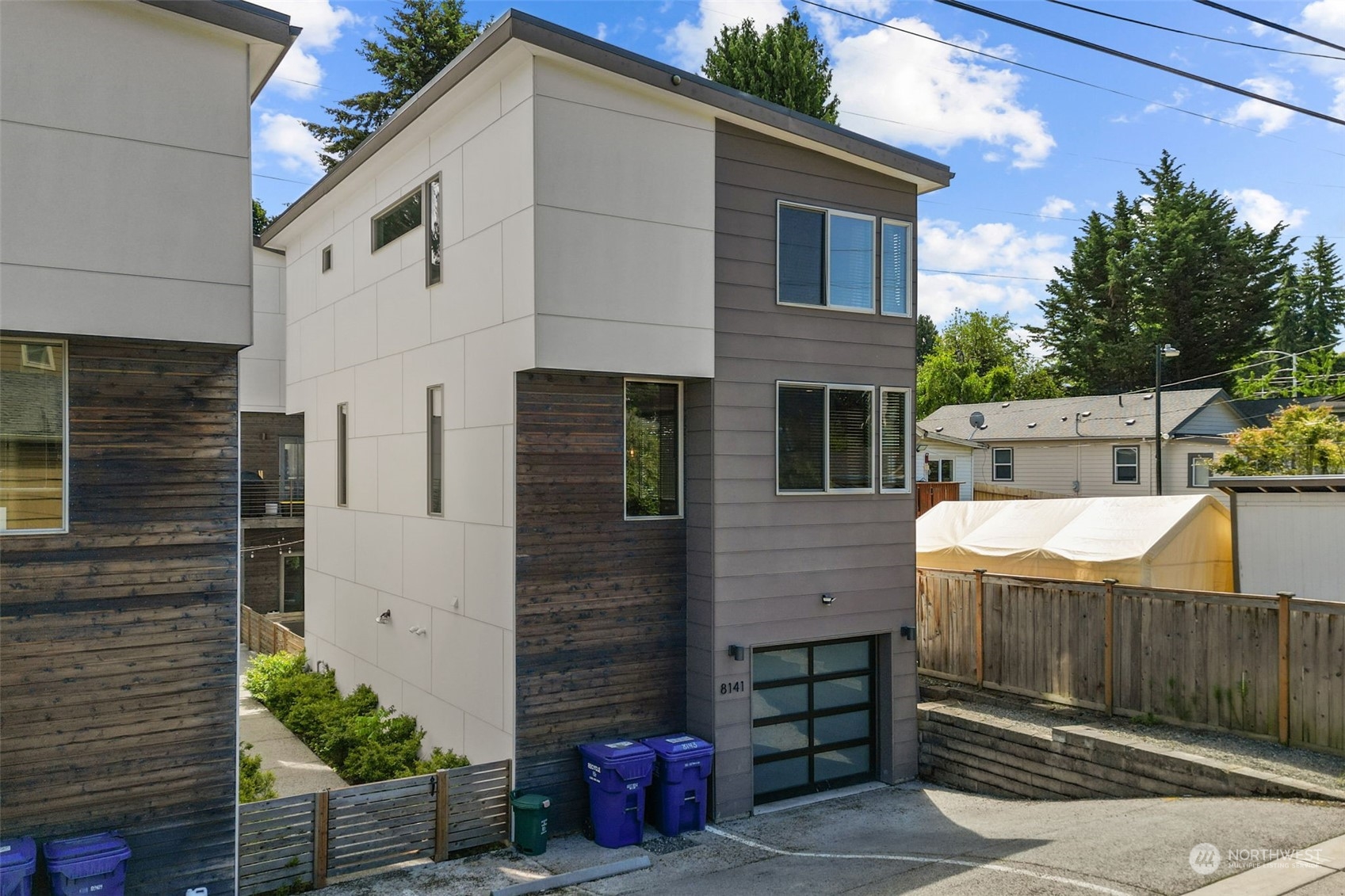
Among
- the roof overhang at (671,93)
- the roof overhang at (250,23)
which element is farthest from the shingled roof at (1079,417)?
the roof overhang at (250,23)

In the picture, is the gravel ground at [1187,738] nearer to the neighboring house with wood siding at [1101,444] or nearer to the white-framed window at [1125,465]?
the neighboring house with wood siding at [1101,444]

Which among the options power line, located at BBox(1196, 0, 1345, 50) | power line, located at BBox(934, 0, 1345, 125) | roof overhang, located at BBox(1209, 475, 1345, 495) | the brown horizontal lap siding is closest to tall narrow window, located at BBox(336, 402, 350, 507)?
the brown horizontal lap siding

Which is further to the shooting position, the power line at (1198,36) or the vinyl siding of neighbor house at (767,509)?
the vinyl siding of neighbor house at (767,509)

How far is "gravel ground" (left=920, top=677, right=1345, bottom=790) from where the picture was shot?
8992 millimetres

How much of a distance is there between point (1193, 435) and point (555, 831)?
79.8 feet

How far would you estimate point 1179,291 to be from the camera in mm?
44406

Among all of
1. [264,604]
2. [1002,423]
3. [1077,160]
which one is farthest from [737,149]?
[1002,423]

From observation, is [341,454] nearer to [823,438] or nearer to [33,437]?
[33,437]

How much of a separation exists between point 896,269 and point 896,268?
0.02 meters

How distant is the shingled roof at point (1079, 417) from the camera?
28.4m

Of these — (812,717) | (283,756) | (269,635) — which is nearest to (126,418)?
(283,756)

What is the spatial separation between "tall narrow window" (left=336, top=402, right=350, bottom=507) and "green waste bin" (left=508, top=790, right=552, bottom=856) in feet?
22.2

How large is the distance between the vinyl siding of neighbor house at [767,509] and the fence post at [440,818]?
2.92 m

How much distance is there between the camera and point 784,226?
1111cm
